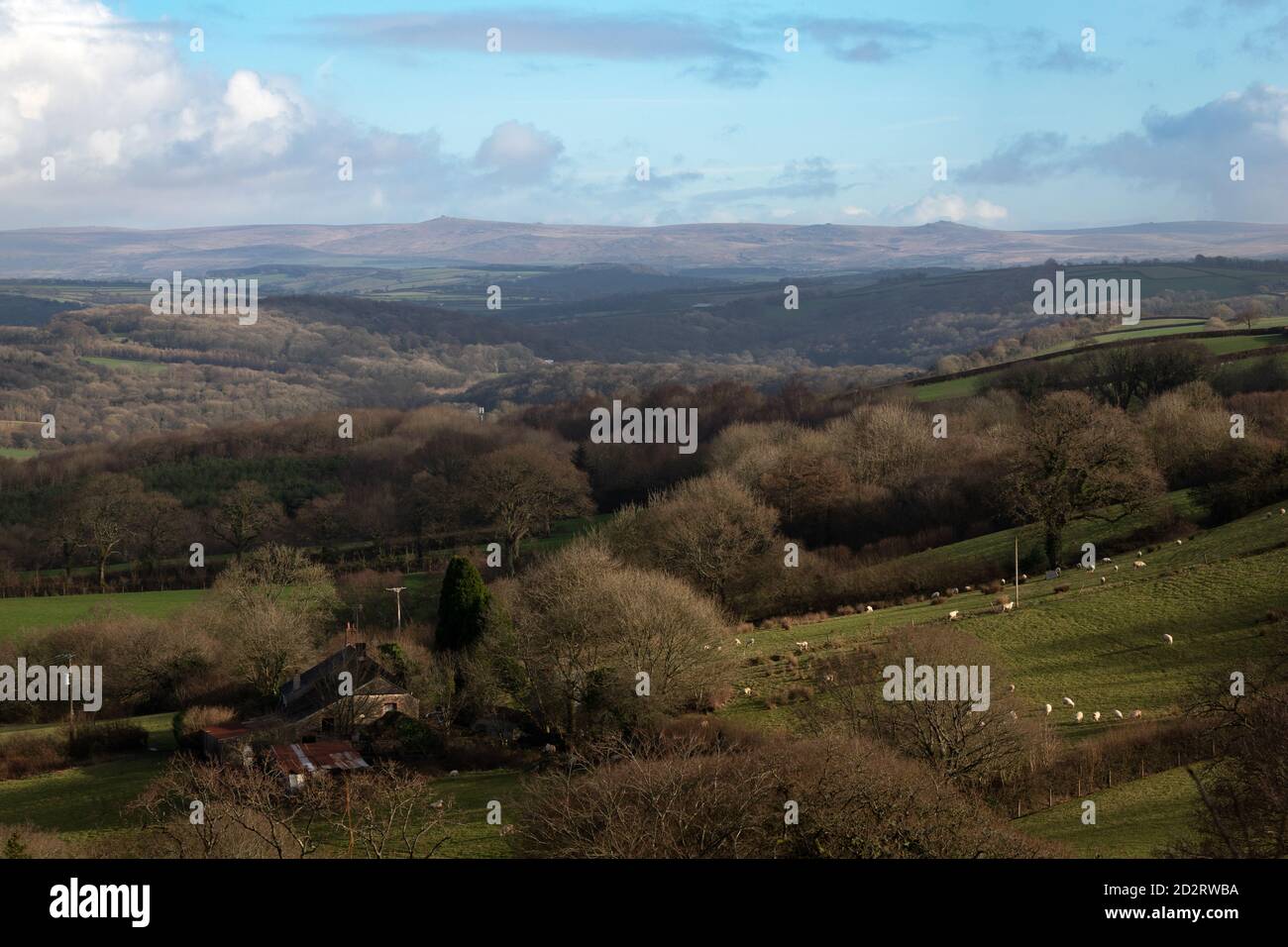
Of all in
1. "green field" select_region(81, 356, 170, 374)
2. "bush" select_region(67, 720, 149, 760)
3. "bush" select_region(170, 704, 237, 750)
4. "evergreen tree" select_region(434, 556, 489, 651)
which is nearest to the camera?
"bush" select_region(170, 704, 237, 750)

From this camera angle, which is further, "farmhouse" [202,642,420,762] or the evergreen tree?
the evergreen tree

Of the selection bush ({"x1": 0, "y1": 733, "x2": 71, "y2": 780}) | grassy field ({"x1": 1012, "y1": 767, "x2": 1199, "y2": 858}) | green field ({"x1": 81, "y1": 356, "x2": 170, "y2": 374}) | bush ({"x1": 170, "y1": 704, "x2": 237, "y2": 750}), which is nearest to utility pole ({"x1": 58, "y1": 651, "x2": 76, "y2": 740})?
bush ({"x1": 0, "y1": 733, "x2": 71, "y2": 780})

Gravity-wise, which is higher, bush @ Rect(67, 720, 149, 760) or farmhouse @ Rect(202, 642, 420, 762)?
farmhouse @ Rect(202, 642, 420, 762)

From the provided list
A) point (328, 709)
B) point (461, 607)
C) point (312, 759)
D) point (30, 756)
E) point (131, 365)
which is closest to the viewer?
point (312, 759)

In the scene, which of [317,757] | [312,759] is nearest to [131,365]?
Answer: [317,757]

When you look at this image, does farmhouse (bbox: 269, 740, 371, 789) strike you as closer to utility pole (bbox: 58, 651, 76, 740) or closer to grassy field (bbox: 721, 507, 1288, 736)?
utility pole (bbox: 58, 651, 76, 740)

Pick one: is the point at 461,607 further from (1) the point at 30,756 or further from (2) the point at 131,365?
(2) the point at 131,365

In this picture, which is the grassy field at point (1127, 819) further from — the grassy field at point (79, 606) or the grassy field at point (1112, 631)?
the grassy field at point (79, 606)
